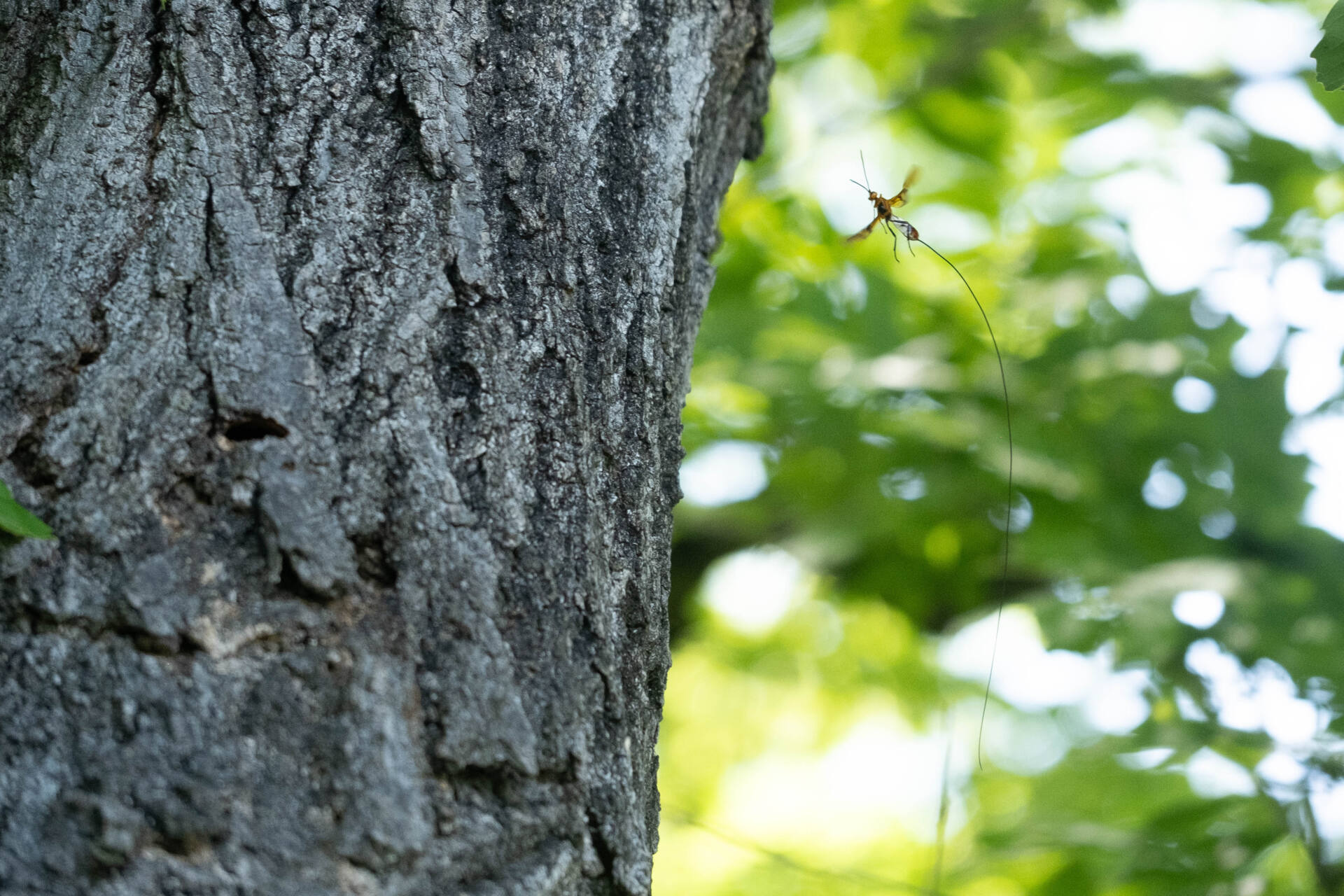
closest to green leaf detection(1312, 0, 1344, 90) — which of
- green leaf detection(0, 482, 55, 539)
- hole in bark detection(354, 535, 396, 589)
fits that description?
hole in bark detection(354, 535, 396, 589)

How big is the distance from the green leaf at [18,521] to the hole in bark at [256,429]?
5.9 inches

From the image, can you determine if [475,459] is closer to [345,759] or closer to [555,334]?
[555,334]

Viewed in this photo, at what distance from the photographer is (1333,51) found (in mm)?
979

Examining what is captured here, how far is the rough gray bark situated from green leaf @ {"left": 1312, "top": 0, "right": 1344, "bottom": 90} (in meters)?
0.67

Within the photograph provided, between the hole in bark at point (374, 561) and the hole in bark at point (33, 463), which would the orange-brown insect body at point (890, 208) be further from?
the hole in bark at point (33, 463)

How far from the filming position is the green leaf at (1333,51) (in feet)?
3.19

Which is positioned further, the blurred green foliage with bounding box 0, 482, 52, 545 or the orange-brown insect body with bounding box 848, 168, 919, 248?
the orange-brown insect body with bounding box 848, 168, 919, 248

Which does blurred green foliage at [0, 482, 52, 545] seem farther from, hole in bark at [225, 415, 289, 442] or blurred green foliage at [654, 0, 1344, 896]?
blurred green foliage at [654, 0, 1344, 896]

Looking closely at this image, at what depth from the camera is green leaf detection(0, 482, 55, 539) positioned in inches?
28.0

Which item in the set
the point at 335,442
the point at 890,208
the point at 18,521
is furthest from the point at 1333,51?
the point at 18,521

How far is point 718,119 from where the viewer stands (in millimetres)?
1233

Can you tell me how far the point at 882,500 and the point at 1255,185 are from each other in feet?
4.30

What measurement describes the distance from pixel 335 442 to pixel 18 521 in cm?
23

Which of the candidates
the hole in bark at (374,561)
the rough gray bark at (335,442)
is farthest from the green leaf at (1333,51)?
the hole in bark at (374,561)
